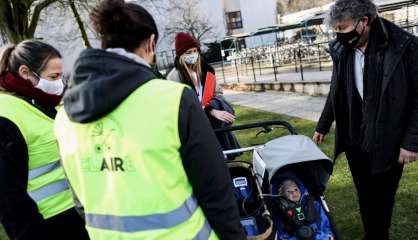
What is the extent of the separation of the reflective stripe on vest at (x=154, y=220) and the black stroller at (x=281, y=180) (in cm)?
105

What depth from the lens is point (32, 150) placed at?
2197 millimetres

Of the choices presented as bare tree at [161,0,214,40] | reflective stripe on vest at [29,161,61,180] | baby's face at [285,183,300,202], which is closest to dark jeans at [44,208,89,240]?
reflective stripe on vest at [29,161,61,180]

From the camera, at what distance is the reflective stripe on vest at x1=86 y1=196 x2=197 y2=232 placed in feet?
5.15

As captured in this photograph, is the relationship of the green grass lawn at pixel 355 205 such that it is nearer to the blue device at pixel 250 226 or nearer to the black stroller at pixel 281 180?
the black stroller at pixel 281 180

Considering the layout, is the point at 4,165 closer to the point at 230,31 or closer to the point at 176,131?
the point at 176,131

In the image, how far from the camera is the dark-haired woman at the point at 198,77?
3.92 meters

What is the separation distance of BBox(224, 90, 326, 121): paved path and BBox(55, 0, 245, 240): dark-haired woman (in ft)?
23.5

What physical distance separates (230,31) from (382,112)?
43.5 metres

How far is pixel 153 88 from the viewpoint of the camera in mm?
1503

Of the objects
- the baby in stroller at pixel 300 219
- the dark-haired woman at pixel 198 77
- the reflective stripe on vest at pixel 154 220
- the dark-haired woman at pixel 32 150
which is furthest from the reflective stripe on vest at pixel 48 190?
the dark-haired woman at pixel 198 77

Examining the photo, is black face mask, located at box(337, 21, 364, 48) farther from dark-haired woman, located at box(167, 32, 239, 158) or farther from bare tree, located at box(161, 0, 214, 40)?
bare tree, located at box(161, 0, 214, 40)

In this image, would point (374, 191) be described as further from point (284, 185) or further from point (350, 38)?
point (350, 38)

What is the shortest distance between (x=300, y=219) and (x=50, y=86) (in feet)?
5.84

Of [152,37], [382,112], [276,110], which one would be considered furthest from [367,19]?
[276,110]
